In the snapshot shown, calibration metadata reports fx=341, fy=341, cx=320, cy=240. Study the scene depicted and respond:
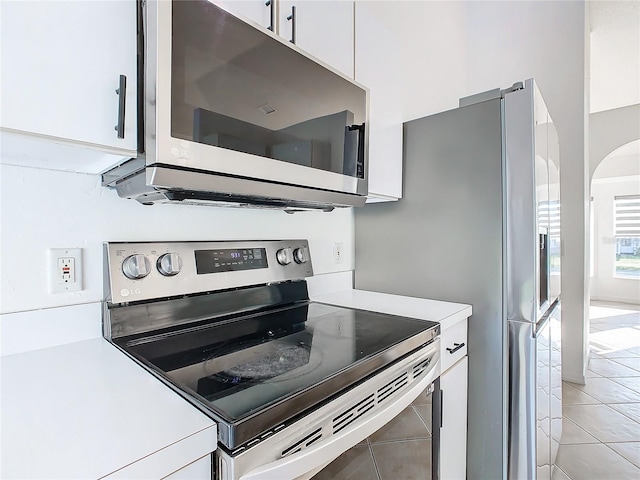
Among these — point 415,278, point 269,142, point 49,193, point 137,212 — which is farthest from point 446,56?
point 49,193

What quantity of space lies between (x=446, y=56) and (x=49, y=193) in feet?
8.79

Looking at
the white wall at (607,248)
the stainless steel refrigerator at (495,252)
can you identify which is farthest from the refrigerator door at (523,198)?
the white wall at (607,248)

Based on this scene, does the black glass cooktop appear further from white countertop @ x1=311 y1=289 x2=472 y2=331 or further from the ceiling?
the ceiling

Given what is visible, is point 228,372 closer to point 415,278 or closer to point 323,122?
point 323,122

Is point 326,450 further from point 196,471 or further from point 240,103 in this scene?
point 240,103

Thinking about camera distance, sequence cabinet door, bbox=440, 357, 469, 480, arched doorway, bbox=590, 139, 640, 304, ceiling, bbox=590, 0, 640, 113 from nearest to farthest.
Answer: cabinet door, bbox=440, 357, 469, 480 < ceiling, bbox=590, 0, 640, 113 < arched doorway, bbox=590, 139, 640, 304

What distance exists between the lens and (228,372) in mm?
757

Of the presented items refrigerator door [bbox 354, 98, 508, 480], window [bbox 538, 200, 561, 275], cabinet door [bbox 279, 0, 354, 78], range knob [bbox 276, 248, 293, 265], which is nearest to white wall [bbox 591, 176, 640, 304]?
window [bbox 538, 200, 561, 275]

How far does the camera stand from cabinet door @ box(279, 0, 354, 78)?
3.47 feet

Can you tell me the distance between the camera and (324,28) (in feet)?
3.86

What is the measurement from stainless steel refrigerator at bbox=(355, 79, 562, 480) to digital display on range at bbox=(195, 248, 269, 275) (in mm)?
706

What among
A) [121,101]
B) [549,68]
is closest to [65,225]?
[121,101]

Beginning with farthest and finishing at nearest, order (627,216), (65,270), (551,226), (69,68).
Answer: (627,216)
(551,226)
(65,270)
(69,68)

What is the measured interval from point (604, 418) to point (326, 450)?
2.45m
